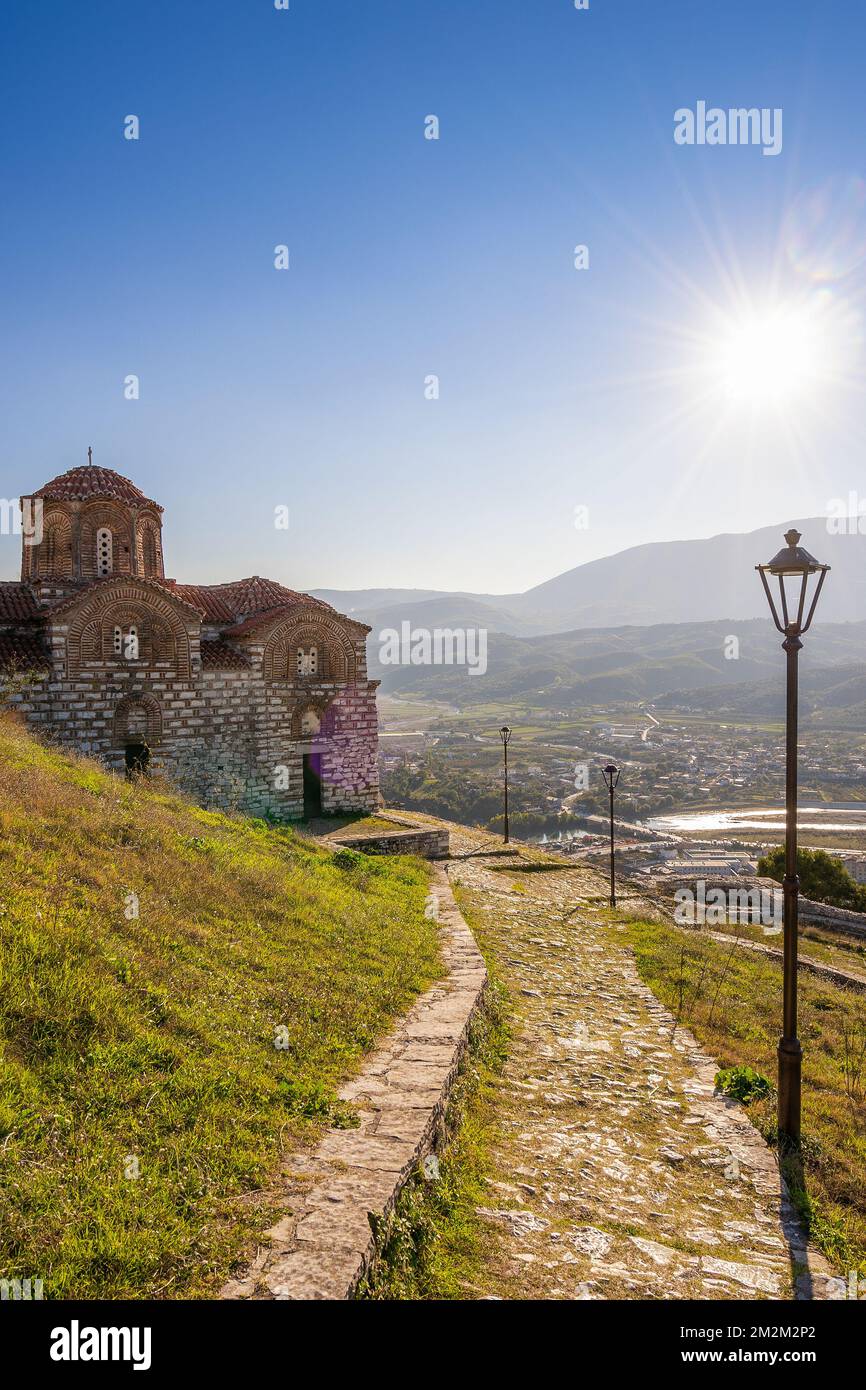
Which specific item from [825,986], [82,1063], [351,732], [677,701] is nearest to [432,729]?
[677,701]

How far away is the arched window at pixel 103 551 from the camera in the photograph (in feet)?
60.7

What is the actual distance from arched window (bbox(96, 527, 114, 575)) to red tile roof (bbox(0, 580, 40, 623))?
1.75m

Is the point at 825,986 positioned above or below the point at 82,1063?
below

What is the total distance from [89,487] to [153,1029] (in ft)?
55.4

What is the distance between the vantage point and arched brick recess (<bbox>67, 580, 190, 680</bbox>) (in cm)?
1645

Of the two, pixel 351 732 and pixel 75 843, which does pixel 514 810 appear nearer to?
pixel 351 732

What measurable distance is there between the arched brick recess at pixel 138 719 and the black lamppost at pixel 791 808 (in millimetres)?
14657

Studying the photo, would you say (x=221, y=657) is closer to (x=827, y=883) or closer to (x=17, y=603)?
(x=17, y=603)

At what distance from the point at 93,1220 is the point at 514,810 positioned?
46.9 m

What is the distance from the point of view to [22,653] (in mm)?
16031

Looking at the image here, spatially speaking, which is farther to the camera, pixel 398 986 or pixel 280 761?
pixel 280 761

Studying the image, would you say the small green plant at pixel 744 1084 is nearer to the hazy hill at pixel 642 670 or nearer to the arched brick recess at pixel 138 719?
the arched brick recess at pixel 138 719
